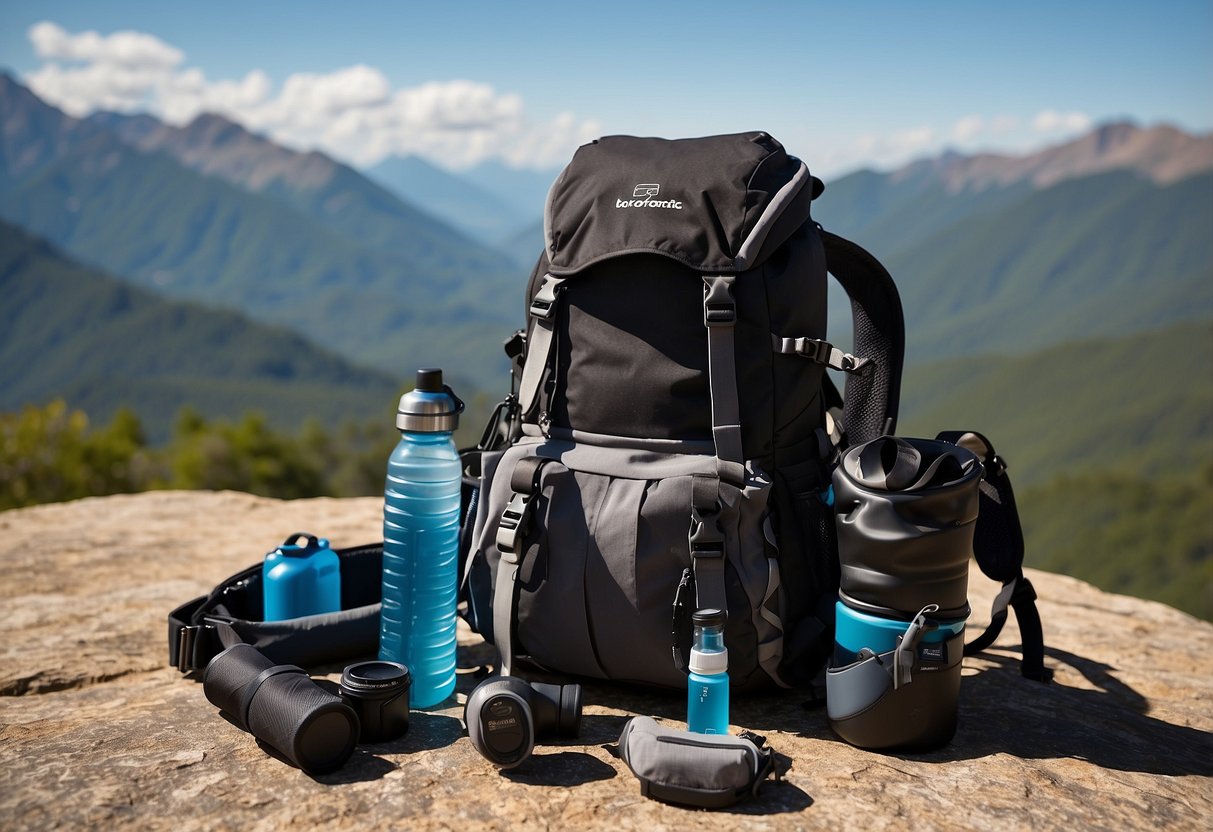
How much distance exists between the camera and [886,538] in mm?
2645

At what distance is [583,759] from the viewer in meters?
2.71

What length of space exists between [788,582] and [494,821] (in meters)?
1.20

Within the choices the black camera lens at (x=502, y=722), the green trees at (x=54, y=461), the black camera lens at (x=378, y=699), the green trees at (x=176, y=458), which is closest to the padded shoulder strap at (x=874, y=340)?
the black camera lens at (x=502, y=722)

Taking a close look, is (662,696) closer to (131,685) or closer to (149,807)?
(149,807)

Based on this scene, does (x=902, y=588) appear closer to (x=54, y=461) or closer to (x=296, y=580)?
(x=296, y=580)

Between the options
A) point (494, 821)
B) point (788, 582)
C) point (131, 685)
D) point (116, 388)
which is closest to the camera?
point (494, 821)

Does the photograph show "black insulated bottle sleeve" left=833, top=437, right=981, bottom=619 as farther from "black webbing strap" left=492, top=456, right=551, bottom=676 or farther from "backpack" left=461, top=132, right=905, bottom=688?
"black webbing strap" left=492, top=456, right=551, bottom=676

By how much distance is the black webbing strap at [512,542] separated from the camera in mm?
3049

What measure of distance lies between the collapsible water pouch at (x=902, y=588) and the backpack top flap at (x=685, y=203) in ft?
2.53

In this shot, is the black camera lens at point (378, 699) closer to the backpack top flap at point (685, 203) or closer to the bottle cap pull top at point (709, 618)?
the bottle cap pull top at point (709, 618)

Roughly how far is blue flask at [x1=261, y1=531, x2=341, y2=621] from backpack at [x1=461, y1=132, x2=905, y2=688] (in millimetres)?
662

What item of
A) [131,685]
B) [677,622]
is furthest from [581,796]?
[131,685]

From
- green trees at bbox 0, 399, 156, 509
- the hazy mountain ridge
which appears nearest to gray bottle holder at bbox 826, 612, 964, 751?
green trees at bbox 0, 399, 156, 509

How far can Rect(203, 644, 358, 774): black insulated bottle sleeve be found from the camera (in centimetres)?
256
